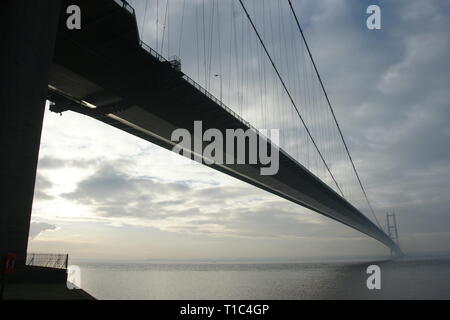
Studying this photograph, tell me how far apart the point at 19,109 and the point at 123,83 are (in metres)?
13.1

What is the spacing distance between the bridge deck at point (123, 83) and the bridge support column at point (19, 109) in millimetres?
5391

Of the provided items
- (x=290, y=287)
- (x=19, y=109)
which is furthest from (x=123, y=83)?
(x=290, y=287)

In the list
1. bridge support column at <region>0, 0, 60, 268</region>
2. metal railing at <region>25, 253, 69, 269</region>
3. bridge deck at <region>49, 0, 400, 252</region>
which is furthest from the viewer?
bridge deck at <region>49, 0, 400, 252</region>

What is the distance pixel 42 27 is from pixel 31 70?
7.05ft

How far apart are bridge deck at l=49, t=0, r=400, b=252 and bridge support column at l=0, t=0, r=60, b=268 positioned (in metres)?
5.39

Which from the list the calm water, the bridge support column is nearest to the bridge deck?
the bridge support column

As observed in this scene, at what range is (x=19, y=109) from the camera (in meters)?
14.6

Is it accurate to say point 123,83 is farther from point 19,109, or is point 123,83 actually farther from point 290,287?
point 290,287

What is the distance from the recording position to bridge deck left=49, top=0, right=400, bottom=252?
71.7ft

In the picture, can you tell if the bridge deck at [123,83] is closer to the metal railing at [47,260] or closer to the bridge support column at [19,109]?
the bridge support column at [19,109]

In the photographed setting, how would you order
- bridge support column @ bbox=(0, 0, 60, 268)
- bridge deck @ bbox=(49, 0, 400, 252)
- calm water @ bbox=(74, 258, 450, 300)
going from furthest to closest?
calm water @ bbox=(74, 258, 450, 300) → bridge deck @ bbox=(49, 0, 400, 252) → bridge support column @ bbox=(0, 0, 60, 268)

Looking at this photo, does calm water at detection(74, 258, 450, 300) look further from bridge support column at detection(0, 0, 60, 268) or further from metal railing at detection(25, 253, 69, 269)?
bridge support column at detection(0, 0, 60, 268)
